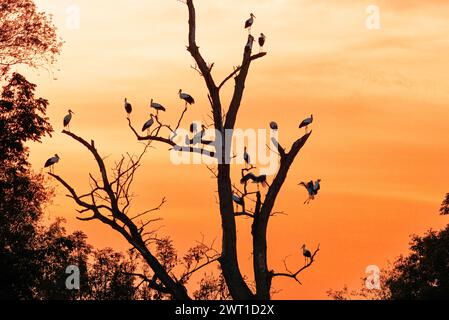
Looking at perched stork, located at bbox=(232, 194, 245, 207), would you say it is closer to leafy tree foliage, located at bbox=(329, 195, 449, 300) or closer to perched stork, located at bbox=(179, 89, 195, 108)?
perched stork, located at bbox=(179, 89, 195, 108)

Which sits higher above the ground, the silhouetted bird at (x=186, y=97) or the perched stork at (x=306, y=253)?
the silhouetted bird at (x=186, y=97)

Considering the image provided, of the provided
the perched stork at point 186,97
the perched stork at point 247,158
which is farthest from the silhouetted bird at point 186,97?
the perched stork at point 247,158

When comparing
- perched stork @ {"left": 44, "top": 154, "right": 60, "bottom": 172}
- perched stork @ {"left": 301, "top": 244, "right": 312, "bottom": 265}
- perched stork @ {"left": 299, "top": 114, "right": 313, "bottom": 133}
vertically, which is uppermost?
perched stork @ {"left": 299, "top": 114, "right": 313, "bottom": 133}

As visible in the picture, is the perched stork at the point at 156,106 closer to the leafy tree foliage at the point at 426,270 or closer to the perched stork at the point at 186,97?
the perched stork at the point at 186,97

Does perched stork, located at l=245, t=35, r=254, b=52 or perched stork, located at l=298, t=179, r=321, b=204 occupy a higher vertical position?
perched stork, located at l=245, t=35, r=254, b=52

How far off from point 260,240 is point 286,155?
2092mm

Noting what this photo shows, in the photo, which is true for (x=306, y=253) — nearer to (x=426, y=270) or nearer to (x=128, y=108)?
(x=128, y=108)

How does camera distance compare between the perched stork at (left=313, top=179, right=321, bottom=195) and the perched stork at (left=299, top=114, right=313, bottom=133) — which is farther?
the perched stork at (left=299, top=114, right=313, bottom=133)

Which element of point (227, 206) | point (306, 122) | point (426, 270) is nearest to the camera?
point (227, 206)

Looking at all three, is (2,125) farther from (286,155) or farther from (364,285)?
(364,285)

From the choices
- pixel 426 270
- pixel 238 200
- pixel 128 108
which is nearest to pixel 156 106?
pixel 128 108

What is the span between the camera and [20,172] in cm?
3522

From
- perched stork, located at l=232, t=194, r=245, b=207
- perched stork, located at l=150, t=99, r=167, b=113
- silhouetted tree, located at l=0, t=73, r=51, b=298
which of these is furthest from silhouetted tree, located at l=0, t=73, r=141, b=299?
perched stork, located at l=232, t=194, r=245, b=207
